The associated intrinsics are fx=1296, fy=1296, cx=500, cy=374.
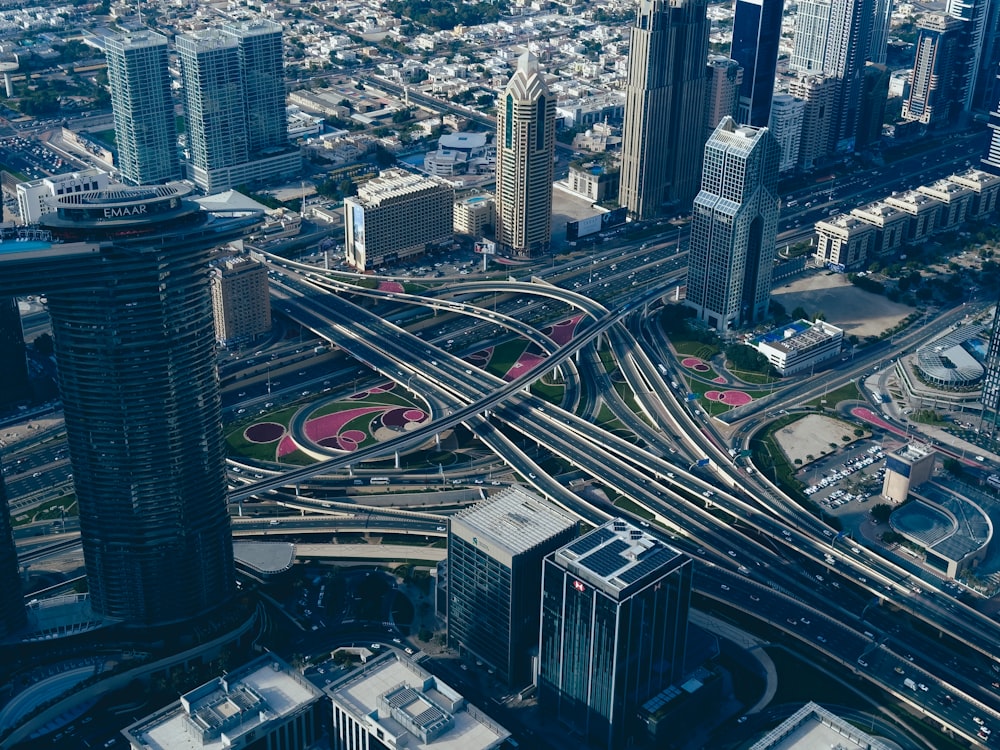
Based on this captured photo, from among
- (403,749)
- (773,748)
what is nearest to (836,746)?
(773,748)

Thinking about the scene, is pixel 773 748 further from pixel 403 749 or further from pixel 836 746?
pixel 403 749
